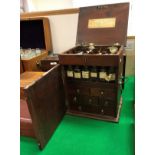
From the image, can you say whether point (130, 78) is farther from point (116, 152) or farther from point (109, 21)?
point (116, 152)

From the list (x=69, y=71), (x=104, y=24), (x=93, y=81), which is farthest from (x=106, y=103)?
(x=104, y=24)

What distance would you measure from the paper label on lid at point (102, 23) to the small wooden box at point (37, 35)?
74 cm

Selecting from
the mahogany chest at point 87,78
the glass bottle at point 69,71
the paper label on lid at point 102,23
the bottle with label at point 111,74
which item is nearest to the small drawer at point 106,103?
the mahogany chest at point 87,78

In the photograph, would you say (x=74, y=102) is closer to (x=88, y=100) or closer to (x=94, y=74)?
(x=88, y=100)

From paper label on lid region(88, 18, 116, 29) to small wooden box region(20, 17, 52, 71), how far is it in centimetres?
74

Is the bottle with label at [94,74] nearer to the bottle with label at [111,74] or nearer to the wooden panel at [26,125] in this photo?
the bottle with label at [111,74]

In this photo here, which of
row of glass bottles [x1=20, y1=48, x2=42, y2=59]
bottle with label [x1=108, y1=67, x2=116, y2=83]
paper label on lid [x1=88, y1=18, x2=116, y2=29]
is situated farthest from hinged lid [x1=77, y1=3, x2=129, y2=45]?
row of glass bottles [x1=20, y1=48, x2=42, y2=59]

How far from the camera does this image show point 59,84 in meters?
1.55

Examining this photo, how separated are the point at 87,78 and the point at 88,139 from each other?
1.81 feet

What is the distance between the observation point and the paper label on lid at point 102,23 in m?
1.73
